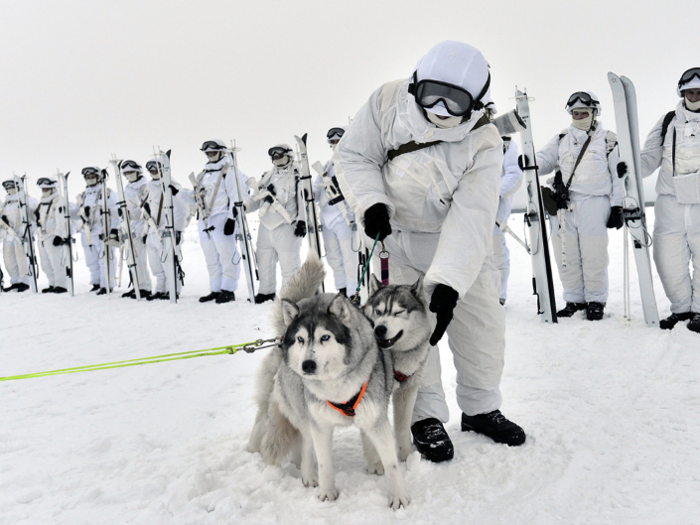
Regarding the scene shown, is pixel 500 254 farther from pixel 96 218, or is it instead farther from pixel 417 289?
pixel 96 218

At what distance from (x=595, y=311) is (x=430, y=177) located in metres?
4.16

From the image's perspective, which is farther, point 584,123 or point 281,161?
point 281,161

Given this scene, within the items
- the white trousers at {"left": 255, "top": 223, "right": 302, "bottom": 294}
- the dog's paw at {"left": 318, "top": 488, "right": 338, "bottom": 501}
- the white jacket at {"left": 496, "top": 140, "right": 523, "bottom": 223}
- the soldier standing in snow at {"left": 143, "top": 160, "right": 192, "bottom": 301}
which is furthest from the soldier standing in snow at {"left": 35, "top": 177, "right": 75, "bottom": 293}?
the dog's paw at {"left": 318, "top": 488, "right": 338, "bottom": 501}

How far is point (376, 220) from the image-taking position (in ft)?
8.55

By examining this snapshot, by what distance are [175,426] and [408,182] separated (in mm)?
2267

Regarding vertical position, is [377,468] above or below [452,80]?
below

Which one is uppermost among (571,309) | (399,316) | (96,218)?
(96,218)

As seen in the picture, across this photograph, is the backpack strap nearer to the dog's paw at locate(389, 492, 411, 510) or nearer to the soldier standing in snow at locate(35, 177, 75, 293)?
the dog's paw at locate(389, 492, 411, 510)

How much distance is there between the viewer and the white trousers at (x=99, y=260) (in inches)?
430

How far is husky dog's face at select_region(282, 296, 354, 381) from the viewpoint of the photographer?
6.65ft

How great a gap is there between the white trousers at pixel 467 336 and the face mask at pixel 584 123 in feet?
13.7

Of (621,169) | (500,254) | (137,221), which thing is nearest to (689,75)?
(621,169)

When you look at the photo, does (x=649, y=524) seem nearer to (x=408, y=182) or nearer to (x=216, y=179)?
(x=408, y=182)

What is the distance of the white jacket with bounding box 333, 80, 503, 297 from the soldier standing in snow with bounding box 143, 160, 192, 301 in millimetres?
7971
